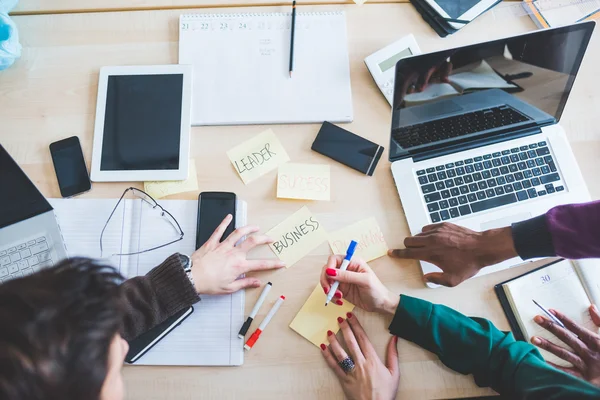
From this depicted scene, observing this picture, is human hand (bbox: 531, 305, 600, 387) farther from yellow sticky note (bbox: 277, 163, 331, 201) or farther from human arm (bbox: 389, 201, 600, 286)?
yellow sticky note (bbox: 277, 163, 331, 201)

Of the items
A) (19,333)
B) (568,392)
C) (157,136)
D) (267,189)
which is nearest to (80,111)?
(157,136)

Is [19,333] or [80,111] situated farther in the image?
[80,111]

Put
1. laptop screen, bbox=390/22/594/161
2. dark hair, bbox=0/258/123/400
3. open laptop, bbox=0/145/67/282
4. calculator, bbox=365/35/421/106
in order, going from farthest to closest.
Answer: calculator, bbox=365/35/421/106 → open laptop, bbox=0/145/67/282 → laptop screen, bbox=390/22/594/161 → dark hair, bbox=0/258/123/400

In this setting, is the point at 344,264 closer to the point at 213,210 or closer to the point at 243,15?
the point at 213,210

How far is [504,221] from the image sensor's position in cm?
87

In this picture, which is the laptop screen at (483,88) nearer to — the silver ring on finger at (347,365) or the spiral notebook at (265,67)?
the spiral notebook at (265,67)

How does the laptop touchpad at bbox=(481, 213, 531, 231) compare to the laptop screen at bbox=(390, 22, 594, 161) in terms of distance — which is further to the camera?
the laptop touchpad at bbox=(481, 213, 531, 231)

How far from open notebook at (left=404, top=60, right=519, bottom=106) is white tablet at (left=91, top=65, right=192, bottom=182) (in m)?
0.44

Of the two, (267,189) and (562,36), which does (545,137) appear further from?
(267,189)

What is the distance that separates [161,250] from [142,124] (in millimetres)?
253

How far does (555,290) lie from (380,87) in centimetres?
50

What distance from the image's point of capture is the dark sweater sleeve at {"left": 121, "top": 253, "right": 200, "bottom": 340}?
0.81 metres

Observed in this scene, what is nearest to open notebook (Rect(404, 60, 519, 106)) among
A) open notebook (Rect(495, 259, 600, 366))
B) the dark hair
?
open notebook (Rect(495, 259, 600, 366))

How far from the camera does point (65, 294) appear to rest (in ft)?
1.94
